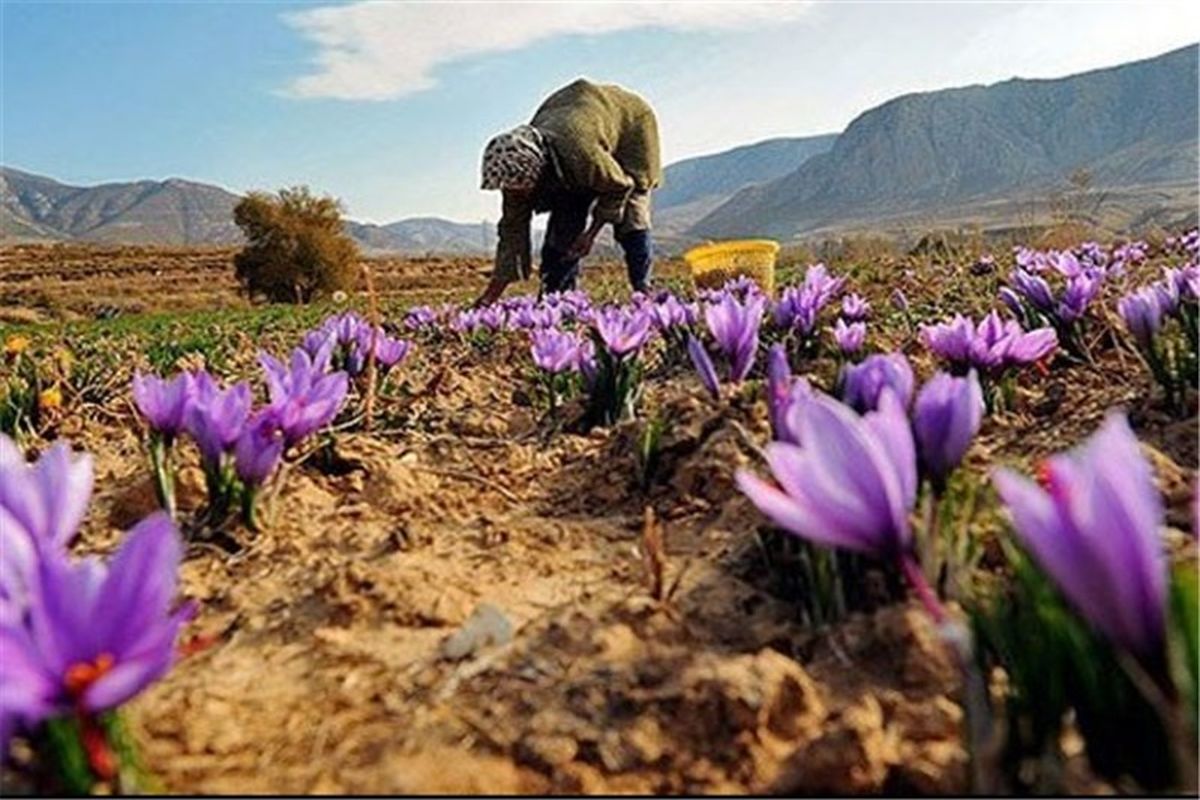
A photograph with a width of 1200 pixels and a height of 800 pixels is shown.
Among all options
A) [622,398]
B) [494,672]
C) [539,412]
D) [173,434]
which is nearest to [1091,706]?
[494,672]

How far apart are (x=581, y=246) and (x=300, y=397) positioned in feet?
18.5

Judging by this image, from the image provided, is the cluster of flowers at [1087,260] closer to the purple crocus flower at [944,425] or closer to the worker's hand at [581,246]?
the purple crocus flower at [944,425]

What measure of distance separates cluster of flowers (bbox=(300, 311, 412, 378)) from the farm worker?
2924 mm

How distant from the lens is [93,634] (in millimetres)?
946

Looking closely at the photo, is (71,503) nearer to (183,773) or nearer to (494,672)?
(183,773)

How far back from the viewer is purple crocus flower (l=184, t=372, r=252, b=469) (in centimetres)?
176

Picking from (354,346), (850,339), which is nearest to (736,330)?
(850,339)

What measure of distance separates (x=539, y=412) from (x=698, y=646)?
1.95m

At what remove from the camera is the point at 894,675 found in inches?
47.7

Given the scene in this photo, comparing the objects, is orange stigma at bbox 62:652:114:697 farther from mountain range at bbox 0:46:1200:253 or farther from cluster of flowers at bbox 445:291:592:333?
mountain range at bbox 0:46:1200:253

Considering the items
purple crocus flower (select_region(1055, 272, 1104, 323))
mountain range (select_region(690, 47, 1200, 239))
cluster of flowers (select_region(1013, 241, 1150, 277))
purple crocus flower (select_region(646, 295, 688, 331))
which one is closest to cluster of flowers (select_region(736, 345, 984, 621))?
purple crocus flower (select_region(1055, 272, 1104, 323))

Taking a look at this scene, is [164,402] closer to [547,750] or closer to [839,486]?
[547,750]

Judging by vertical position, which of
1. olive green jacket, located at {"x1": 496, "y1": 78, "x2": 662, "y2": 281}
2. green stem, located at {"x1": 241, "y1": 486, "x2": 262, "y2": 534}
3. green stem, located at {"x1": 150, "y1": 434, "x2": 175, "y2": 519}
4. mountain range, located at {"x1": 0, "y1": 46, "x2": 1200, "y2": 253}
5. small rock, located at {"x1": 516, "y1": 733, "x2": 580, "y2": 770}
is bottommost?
small rock, located at {"x1": 516, "y1": 733, "x2": 580, "y2": 770}

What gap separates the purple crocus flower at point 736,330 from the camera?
2273 millimetres
